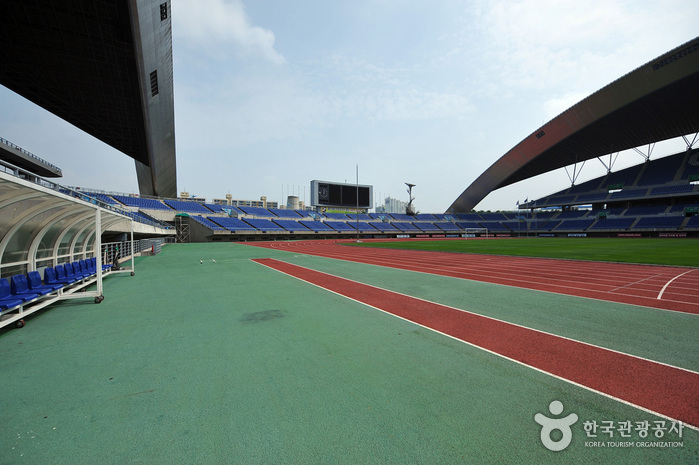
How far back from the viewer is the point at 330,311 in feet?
21.7

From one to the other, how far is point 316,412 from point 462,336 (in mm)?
3196

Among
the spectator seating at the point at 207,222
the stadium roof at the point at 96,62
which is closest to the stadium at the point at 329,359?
the stadium roof at the point at 96,62

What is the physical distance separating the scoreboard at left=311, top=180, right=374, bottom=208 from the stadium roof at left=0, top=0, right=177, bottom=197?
3366cm

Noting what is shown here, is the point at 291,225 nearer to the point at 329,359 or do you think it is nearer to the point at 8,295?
the point at 8,295

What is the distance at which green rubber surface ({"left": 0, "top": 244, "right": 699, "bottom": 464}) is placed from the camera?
2.33m

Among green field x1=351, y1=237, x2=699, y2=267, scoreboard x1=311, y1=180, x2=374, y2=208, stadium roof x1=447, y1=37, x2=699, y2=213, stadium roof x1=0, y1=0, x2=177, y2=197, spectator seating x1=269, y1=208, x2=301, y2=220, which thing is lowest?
green field x1=351, y1=237, x2=699, y2=267

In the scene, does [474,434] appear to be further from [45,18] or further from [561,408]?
[45,18]

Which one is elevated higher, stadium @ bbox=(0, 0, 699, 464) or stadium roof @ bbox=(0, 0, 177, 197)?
stadium roof @ bbox=(0, 0, 177, 197)

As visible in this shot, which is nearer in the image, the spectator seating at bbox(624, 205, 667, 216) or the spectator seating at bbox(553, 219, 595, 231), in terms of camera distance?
the spectator seating at bbox(624, 205, 667, 216)

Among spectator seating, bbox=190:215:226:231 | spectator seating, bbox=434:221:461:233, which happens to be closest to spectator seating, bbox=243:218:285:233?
spectator seating, bbox=190:215:226:231

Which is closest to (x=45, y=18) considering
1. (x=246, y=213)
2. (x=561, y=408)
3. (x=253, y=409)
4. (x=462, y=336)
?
(x=253, y=409)

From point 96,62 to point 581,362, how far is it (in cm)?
3114

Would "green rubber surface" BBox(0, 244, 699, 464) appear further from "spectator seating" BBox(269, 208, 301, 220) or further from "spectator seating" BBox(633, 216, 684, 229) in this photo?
"spectator seating" BBox(633, 216, 684, 229)

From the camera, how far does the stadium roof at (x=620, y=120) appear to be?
115 ft
